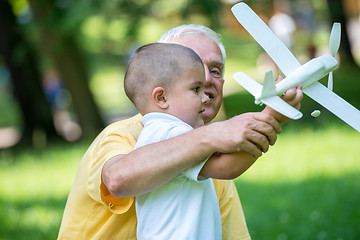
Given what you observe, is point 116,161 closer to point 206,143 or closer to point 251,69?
point 206,143

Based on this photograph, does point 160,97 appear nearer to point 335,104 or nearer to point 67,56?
point 335,104

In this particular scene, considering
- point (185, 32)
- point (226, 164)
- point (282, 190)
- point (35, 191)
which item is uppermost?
point (185, 32)

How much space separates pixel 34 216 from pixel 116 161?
422cm

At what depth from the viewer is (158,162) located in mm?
1812

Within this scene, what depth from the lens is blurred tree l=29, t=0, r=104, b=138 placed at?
9.50 metres

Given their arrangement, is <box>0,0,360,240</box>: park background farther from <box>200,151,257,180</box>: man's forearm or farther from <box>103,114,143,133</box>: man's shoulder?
<box>200,151,257,180</box>: man's forearm

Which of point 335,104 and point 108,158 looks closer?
point 335,104

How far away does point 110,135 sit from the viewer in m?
2.26

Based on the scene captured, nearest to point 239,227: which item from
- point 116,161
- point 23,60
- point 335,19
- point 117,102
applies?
point 116,161

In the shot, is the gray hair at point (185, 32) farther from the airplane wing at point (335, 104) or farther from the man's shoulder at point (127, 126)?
the airplane wing at point (335, 104)

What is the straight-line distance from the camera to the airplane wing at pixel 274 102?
1674 millimetres

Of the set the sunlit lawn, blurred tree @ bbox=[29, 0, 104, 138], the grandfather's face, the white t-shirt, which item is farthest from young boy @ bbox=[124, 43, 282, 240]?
blurred tree @ bbox=[29, 0, 104, 138]

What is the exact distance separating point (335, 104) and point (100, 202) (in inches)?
39.1

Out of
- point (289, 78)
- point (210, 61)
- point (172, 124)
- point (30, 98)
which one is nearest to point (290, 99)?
point (289, 78)
